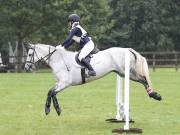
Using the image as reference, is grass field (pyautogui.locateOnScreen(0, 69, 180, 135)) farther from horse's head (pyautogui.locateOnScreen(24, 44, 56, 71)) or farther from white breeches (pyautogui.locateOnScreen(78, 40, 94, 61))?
white breeches (pyautogui.locateOnScreen(78, 40, 94, 61))

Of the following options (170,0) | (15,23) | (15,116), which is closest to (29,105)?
(15,116)

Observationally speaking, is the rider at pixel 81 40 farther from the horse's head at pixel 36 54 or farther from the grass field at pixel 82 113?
the grass field at pixel 82 113

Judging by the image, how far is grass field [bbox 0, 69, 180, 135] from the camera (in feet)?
46.0

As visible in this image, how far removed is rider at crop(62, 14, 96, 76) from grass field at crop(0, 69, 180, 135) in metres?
1.63

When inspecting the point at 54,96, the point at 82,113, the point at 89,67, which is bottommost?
the point at 82,113

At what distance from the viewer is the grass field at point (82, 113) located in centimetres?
1402

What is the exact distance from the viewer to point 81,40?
14.9 m

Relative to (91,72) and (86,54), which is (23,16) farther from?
(91,72)

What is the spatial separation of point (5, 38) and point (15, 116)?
40.1 m

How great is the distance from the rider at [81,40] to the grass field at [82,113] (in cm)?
163

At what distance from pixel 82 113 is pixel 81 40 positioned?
3719 mm

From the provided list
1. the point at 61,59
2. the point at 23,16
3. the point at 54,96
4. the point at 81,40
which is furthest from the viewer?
the point at 23,16

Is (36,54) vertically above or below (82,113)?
above

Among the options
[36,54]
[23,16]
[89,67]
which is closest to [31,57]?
[36,54]
